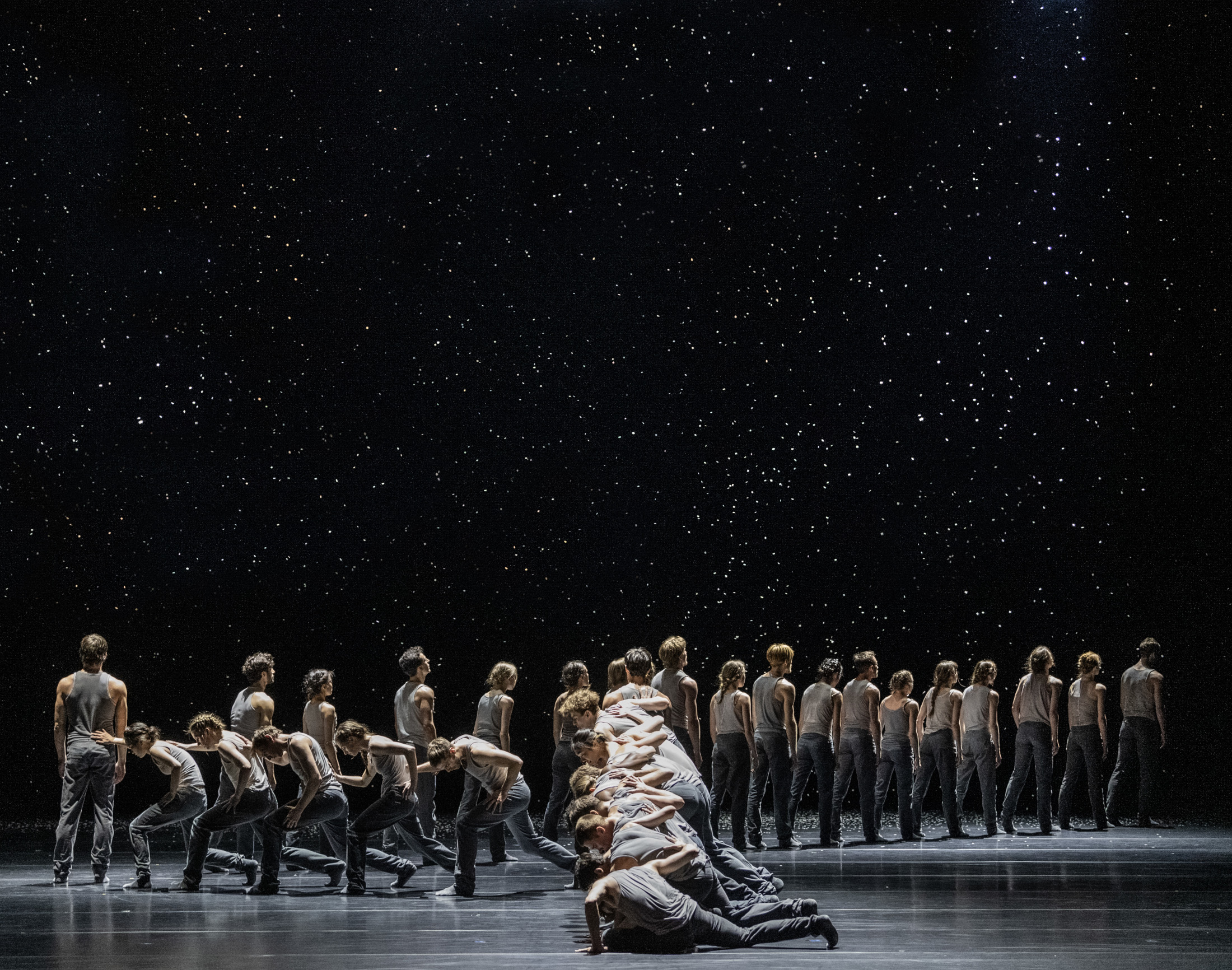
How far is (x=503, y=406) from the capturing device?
50.3 ft

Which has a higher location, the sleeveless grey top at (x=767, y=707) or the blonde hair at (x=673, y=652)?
the blonde hair at (x=673, y=652)

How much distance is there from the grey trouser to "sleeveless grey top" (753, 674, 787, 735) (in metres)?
4.50

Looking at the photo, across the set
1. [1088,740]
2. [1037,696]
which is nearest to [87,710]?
[1037,696]

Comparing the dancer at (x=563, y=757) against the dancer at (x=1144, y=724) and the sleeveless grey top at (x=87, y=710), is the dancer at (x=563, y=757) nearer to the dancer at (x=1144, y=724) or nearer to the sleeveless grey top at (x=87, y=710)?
the sleeveless grey top at (x=87, y=710)

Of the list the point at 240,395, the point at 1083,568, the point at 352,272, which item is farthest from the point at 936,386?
the point at 240,395

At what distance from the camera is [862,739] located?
10469 mm

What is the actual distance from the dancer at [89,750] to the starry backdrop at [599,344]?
5998 mm

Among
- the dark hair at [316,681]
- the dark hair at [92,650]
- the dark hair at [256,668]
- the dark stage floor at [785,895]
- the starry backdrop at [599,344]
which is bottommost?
the dark stage floor at [785,895]

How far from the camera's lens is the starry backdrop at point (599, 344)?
577 inches

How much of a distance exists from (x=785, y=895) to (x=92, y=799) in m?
4.46

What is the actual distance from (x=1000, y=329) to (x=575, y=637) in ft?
19.8

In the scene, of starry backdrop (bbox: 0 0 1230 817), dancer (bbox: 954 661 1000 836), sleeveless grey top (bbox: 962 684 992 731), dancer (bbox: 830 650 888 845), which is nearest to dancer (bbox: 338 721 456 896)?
dancer (bbox: 830 650 888 845)

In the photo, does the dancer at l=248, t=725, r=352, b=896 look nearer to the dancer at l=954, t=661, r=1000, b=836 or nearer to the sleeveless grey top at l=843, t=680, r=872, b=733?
the sleeveless grey top at l=843, t=680, r=872, b=733

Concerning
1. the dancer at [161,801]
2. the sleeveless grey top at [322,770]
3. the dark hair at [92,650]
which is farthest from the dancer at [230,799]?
the dark hair at [92,650]
